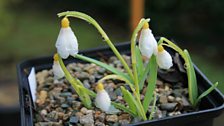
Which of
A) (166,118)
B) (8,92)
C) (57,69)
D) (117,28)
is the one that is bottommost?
(166,118)

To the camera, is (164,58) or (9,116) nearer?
Answer: (164,58)

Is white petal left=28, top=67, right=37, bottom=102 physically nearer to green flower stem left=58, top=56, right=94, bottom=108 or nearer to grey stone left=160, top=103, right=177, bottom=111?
green flower stem left=58, top=56, right=94, bottom=108

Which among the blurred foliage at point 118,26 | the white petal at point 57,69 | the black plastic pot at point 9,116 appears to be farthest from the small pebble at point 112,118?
the blurred foliage at point 118,26

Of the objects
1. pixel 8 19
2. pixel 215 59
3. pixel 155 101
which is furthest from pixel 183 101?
pixel 8 19

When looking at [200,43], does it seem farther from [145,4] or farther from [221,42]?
[145,4]

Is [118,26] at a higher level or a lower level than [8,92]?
higher

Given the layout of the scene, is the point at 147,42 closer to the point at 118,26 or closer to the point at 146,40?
the point at 146,40

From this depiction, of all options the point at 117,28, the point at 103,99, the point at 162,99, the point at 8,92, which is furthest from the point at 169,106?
the point at 117,28
